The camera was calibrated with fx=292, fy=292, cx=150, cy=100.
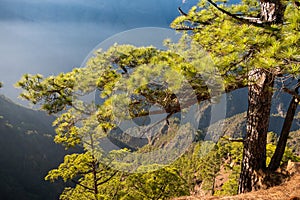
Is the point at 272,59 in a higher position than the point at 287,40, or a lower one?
lower

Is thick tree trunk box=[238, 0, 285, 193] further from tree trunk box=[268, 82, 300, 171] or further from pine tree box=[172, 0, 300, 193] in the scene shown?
tree trunk box=[268, 82, 300, 171]

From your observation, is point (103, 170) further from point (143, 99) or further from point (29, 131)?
point (29, 131)

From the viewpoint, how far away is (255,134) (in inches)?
219

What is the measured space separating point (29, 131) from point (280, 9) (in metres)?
126

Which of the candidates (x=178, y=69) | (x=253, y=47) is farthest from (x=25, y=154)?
(x=253, y=47)

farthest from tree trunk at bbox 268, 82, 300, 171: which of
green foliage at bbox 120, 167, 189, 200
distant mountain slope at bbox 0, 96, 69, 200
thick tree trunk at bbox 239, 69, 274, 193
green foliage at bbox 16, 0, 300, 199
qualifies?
distant mountain slope at bbox 0, 96, 69, 200

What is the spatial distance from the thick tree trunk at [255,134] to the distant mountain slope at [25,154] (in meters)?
87.2

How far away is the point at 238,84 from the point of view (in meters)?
5.07

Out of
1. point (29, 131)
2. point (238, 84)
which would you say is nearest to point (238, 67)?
point (238, 84)

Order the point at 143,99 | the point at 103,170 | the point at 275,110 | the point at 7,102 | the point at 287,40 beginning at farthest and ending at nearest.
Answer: the point at 275,110, the point at 7,102, the point at 103,170, the point at 143,99, the point at 287,40

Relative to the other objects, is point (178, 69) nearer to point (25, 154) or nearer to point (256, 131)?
point (256, 131)

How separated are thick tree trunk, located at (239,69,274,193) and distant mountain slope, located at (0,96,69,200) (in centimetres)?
8724

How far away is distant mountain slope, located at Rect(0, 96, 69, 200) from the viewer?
8819cm

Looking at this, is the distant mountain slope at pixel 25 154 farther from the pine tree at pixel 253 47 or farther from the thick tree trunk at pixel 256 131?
the pine tree at pixel 253 47
